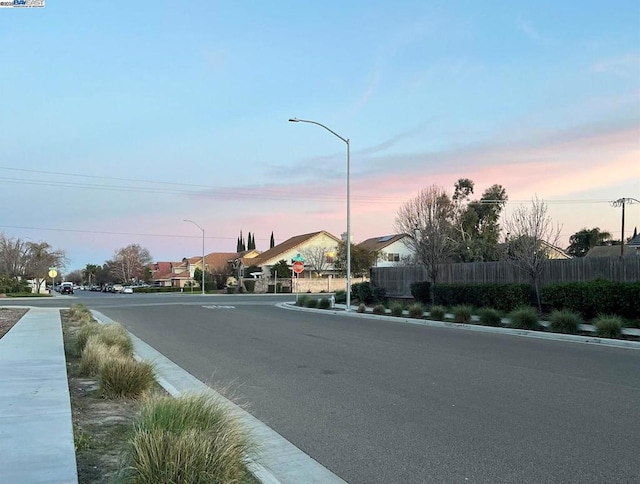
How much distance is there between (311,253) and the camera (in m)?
76.8

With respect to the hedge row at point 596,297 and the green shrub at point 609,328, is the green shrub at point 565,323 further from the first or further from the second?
the hedge row at point 596,297

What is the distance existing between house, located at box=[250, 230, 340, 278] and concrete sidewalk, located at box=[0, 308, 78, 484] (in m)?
61.9

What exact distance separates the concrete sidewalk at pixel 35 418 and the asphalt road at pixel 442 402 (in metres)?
2.45

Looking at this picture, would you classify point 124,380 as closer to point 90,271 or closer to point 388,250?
point 388,250

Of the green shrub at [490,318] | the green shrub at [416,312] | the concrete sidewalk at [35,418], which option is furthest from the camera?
the green shrub at [416,312]

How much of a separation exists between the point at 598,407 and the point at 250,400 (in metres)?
5.09

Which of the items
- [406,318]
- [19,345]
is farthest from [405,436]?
[406,318]

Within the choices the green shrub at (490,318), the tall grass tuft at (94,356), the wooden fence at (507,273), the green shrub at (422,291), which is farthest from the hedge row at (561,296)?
the tall grass tuft at (94,356)

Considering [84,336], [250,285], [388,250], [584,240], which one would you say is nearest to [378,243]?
[388,250]

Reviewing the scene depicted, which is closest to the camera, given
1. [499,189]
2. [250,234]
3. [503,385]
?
[503,385]

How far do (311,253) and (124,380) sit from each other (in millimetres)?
68385

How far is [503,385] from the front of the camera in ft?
30.9

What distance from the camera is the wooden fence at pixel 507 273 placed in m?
20.2

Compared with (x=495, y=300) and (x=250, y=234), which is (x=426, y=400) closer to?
(x=495, y=300)
